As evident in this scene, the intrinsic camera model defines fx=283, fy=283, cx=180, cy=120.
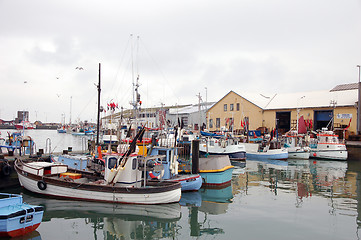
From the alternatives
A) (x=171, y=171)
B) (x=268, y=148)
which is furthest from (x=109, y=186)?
(x=268, y=148)

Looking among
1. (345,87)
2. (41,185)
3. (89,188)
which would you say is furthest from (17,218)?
(345,87)

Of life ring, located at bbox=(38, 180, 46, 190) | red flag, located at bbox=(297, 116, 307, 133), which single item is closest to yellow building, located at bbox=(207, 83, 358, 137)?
red flag, located at bbox=(297, 116, 307, 133)

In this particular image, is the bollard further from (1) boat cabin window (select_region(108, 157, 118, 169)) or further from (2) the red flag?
(2) the red flag

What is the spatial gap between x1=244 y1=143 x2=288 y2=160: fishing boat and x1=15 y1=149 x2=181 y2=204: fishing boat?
26.3m

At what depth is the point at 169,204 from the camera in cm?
1434

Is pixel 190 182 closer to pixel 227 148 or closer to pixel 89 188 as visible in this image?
pixel 89 188

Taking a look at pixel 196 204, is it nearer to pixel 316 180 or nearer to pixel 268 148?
pixel 316 180

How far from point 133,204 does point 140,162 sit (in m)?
2.12

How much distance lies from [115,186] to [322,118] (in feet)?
148

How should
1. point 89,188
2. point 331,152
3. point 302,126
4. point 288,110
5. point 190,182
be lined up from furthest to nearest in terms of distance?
point 288,110 → point 302,126 → point 331,152 → point 190,182 → point 89,188

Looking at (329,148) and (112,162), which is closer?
(112,162)

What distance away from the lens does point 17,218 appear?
9781 millimetres

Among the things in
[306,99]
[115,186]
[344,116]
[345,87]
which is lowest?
A: [115,186]

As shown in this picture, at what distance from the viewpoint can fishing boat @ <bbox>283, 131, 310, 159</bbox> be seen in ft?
130
